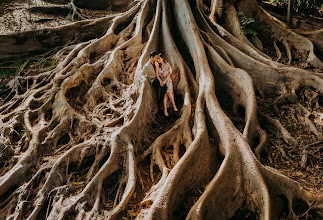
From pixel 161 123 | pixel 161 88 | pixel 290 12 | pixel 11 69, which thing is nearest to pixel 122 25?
pixel 11 69

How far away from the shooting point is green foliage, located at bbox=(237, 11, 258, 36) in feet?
21.2

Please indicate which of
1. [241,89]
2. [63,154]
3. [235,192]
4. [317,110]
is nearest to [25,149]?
[63,154]

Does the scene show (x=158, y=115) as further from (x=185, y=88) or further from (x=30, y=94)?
(x=30, y=94)

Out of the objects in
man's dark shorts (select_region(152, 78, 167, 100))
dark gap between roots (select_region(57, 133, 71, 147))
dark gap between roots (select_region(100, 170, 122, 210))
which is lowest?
dark gap between roots (select_region(100, 170, 122, 210))

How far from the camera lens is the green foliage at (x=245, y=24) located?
6.46 metres

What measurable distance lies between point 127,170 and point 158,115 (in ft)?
4.93

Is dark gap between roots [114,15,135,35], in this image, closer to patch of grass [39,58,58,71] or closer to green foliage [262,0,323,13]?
patch of grass [39,58,58,71]

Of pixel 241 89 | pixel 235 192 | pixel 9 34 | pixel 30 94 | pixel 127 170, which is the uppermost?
pixel 9 34

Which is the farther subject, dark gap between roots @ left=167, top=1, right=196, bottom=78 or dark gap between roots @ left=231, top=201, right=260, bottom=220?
dark gap between roots @ left=167, top=1, right=196, bottom=78

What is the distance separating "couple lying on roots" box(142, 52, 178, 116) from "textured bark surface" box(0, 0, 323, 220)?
17 cm

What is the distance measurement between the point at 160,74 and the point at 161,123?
3.03 ft

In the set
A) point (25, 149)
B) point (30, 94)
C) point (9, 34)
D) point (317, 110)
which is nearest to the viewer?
point (25, 149)

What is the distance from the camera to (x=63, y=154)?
3967 millimetres

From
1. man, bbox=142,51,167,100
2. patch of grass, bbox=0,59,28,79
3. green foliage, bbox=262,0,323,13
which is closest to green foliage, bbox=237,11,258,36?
green foliage, bbox=262,0,323,13
